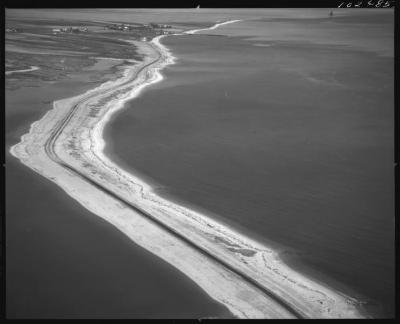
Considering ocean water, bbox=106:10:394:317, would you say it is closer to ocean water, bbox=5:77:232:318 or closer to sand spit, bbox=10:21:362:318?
sand spit, bbox=10:21:362:318

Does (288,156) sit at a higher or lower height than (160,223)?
higher

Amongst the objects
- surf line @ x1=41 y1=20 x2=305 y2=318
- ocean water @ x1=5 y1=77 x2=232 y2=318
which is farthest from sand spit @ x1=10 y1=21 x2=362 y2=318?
ocean water @ x1=5 y1=77 x2=232 y2=318

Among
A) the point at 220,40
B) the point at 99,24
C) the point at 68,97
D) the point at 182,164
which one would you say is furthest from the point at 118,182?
the point at 99,24

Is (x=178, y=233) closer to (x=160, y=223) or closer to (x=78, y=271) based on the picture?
(x=160, y=223)

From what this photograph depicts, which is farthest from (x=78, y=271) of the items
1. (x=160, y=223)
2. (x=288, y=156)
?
(x=288, y=156)

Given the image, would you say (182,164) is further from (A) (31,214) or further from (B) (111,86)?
(B) (111,86)
